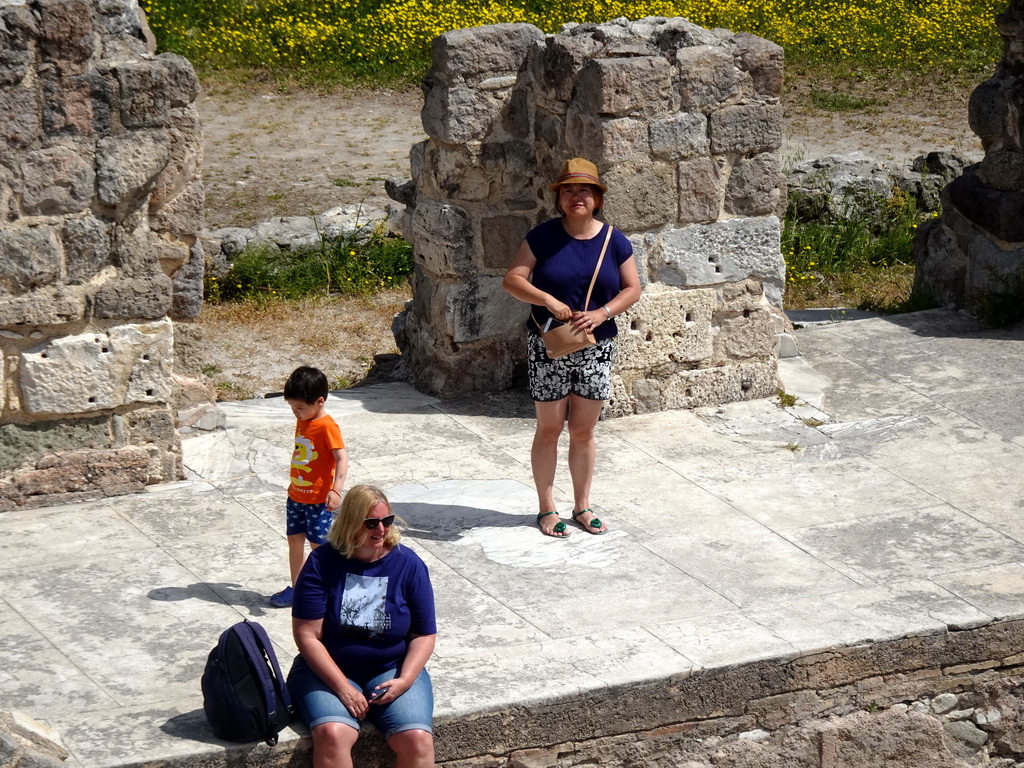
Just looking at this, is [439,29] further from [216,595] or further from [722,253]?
[216,595]

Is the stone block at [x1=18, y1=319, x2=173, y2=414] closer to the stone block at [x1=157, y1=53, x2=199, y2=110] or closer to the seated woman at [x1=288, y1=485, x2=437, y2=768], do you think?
the stone block at [x1=157, y1=53, x2=199, y2=110]

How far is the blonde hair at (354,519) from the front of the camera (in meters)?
4.12

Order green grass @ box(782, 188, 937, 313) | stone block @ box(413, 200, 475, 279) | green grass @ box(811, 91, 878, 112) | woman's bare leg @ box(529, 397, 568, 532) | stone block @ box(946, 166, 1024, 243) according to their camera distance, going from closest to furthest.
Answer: woman's bare leg @ box(529, 397, 568, 532)
stone block @ box(413, 200, 475, 279)
stone block @ box(946, 166, 1024, 243)
green grass @ box(782, 188, 937, 313)
green grass @ box(811, 91, 878, 112)

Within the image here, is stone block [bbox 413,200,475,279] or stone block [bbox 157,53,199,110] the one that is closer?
stone block [bbox 157,53,199,110]

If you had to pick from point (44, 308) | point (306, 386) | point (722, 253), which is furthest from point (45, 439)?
point (722, 253)

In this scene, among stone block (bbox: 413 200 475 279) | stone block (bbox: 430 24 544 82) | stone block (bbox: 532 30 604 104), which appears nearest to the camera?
stone block (bbox: 532 30 604 104)

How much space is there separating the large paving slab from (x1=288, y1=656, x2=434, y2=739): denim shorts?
110mm

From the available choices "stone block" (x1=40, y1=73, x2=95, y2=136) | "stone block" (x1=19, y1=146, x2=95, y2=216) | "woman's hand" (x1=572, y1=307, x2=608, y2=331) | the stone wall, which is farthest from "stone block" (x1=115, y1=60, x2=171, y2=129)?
"woman's hand" (x1=572, y1=307, x2=608, y2=331)

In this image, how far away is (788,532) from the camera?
18.7 feet

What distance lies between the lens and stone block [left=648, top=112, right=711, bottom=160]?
6621mm

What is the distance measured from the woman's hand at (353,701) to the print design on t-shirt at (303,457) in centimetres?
101

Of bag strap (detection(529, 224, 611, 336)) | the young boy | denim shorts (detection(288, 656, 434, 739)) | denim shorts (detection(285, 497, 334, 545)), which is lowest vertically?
denim shorts (detection(288, 656, 434, 739))

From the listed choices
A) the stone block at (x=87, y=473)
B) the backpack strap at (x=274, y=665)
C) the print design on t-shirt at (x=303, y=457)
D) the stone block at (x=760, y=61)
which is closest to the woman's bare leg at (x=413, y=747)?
the backpack strap at (x=274, y=665)

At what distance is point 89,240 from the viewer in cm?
559
